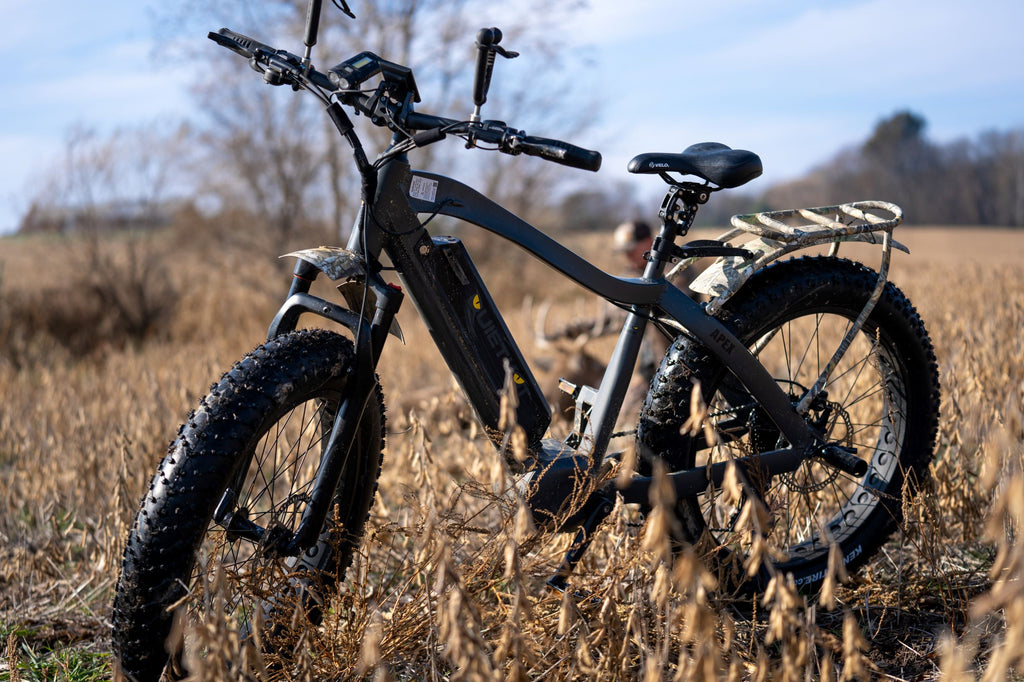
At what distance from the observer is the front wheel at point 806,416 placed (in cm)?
254

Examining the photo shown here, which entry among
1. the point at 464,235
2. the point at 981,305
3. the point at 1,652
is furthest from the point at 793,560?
the point at 464,235

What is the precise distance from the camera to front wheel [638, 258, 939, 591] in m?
2.54

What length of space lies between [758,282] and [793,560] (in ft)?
3.21

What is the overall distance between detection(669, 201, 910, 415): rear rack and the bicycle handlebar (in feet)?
2.37

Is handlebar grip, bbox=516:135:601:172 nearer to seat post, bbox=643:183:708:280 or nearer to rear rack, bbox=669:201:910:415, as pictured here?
seat post, bbox=643:183:708:280

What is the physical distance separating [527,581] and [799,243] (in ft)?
4.56

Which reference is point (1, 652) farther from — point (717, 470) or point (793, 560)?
point (793, 560)

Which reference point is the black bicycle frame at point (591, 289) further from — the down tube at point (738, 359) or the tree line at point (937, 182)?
the tree line at point (937, 182)

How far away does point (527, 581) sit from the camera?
2.38 metres

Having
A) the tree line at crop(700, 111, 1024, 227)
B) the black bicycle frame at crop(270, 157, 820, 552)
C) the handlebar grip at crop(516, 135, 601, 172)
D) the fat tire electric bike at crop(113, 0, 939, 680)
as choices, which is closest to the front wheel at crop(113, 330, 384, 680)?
the fat tire electric bike at crop(113, 0, 939, 680)

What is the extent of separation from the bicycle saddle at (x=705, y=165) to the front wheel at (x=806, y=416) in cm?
37

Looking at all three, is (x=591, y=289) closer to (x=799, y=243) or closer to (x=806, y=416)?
(x=799, y=243)

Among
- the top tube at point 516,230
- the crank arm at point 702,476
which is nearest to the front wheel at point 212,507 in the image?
the top tube at point 516,230

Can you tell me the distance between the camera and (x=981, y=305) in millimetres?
7121
